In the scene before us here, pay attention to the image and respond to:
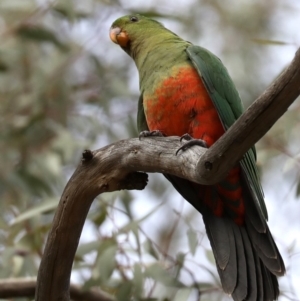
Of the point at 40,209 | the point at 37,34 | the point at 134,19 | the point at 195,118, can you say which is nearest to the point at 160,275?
the point at 40,209

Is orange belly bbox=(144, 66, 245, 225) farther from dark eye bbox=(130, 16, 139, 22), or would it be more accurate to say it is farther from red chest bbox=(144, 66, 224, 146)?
dark eye bbox=(130, 16, 139, 22)

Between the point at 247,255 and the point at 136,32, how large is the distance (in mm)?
1395

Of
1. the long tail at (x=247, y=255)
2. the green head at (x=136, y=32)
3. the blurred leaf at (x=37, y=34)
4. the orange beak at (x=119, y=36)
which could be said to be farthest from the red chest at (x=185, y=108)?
the blurred leaf at (x=37, y=34)

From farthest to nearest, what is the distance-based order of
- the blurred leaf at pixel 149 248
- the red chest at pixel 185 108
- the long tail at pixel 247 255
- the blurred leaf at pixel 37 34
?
the blurred leaf at pixel 37 34 → the blurred leaf at pixel 149 248 → the red chest at pixel 185 108 → the long tail at pixel 247 255

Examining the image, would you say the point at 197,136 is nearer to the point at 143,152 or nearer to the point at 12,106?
the point at 143,152

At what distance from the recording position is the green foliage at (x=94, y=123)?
3.30 meters

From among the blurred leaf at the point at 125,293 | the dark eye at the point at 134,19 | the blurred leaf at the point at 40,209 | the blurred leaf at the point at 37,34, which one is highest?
the blurred leaf at the point at 37,34

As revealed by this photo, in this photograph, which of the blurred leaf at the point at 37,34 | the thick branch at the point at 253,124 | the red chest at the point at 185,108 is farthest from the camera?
the blurred leaf at the point at 37,34

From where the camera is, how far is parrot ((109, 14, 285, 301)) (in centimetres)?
259

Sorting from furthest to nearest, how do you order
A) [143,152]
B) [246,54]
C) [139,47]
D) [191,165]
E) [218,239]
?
[246,54]
[139,47]
[218,239]
[143,152]
[191,165]

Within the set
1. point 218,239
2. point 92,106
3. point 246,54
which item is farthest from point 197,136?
point 246,54

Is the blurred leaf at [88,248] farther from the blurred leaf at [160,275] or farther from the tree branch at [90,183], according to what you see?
the tree branch at [90,183]

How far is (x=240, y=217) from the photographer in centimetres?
276

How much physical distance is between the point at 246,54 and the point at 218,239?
3.53 meters
